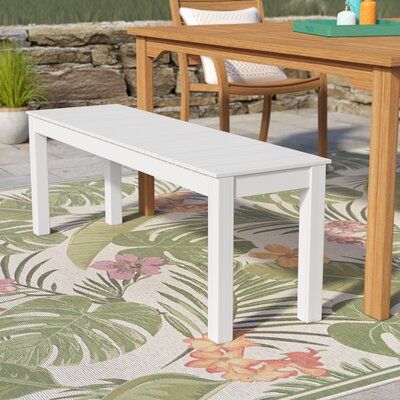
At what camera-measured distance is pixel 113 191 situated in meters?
3.35

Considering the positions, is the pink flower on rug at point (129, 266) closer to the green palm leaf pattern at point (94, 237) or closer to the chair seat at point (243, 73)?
the green palm leaf pattern at point (94, 237)

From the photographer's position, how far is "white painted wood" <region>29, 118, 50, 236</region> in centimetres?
316

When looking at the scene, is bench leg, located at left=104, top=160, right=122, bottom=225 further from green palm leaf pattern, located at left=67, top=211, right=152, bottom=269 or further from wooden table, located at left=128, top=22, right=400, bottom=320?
wooden table, located at left=128, top=22, right=400, bottom=320

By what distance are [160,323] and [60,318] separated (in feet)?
0.95

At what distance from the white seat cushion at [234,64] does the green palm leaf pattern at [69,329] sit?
1.88 m

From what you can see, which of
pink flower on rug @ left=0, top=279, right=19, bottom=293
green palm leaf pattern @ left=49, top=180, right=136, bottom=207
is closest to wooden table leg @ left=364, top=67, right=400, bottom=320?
pink flower on rug @ left=0, top=279, right=19, bottom=293

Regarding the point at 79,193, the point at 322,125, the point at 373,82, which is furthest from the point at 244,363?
Result: the point at 322,125

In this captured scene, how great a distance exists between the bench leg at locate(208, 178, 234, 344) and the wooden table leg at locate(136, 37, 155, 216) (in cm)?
127

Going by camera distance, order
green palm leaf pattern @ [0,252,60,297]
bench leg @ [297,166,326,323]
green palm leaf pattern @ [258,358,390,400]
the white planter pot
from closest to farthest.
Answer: green palm leaf pattern @ [258,358,390,400], bench leg @ [297,166,326,323], green palm leaf pattern @ [0,252,60,297], the white planter pot

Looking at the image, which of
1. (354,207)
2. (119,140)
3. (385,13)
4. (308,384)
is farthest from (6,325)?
(385,13)

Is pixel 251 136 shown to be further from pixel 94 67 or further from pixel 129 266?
pixel 129 266

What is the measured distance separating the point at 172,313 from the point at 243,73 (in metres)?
2.08

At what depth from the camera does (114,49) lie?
5.60m

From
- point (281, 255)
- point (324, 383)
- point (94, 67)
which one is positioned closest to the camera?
point (324, 383)
